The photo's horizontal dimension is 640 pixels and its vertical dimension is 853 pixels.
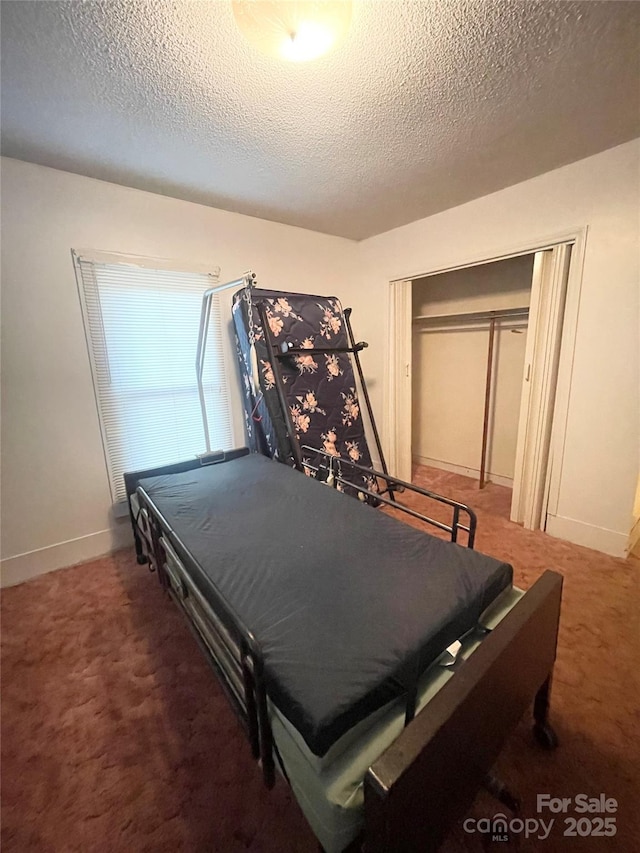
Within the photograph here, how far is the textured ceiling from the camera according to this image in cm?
118

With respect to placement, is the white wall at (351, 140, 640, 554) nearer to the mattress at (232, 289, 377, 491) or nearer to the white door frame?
the white door frame

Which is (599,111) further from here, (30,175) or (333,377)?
(30,175)

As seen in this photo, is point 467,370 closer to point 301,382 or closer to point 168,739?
point 301,382

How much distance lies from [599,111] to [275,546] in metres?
2.51

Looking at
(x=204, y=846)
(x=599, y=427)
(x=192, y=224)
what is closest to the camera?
(x=204, y=846)

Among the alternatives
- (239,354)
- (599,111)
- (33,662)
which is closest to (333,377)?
(239,354)

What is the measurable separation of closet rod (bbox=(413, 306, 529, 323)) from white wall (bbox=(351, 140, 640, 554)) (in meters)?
0.77

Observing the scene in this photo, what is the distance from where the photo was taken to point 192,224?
2.53 meters

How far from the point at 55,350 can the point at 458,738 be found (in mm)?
2660

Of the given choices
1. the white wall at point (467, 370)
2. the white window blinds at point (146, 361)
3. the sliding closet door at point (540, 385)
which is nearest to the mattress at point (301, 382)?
the white window blinds at point (146, 361)

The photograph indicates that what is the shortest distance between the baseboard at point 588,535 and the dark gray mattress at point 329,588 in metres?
1.59

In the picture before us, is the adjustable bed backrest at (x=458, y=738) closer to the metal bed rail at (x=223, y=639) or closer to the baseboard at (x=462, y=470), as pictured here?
the metal bed rail at (x=223, y=639)

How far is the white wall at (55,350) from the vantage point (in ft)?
6.55

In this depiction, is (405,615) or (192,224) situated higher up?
(192,224)
